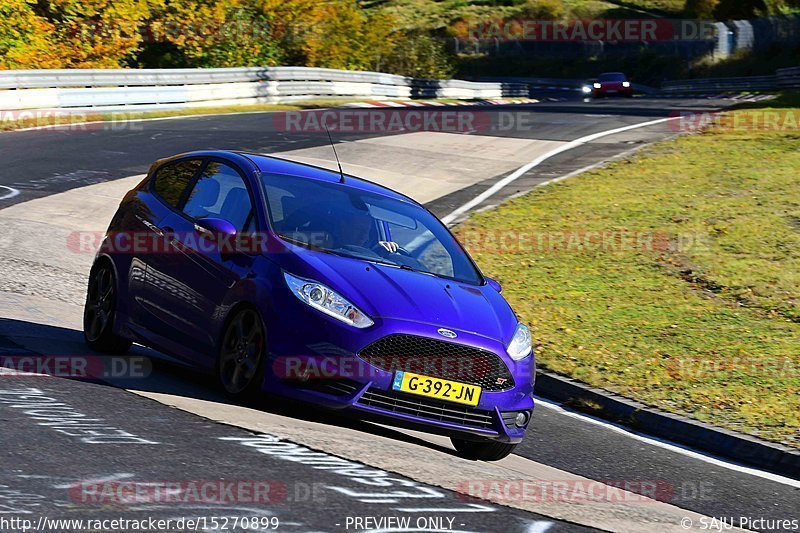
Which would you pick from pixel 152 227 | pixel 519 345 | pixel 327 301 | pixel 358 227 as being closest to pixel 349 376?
pixel 327 301

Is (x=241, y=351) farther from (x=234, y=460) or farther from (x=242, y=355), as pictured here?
(x=234, y=460)

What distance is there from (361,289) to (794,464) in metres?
3.55

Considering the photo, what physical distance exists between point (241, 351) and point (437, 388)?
1.30 metres

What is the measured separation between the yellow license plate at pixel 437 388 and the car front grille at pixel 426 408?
0.13ft

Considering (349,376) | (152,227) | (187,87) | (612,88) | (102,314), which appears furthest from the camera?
(612,88)

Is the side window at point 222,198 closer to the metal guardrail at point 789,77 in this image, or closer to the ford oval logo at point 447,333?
the ford oval logo at point 447,333

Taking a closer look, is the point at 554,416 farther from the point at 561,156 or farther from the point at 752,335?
the point at 561,156

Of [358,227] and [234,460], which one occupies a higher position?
[358,227]

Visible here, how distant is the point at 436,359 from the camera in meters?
7.23

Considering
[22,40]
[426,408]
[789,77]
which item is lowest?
[426,408]

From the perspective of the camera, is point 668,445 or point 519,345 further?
point 668,445

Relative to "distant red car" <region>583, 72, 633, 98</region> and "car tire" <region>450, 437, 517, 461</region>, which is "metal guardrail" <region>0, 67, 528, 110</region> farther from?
"car tire" <region>450, 437, 517, 461</region>

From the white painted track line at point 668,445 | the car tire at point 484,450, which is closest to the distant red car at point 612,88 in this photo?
the white painted track line at point 668,445

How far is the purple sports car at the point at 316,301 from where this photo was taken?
7.16 meters
